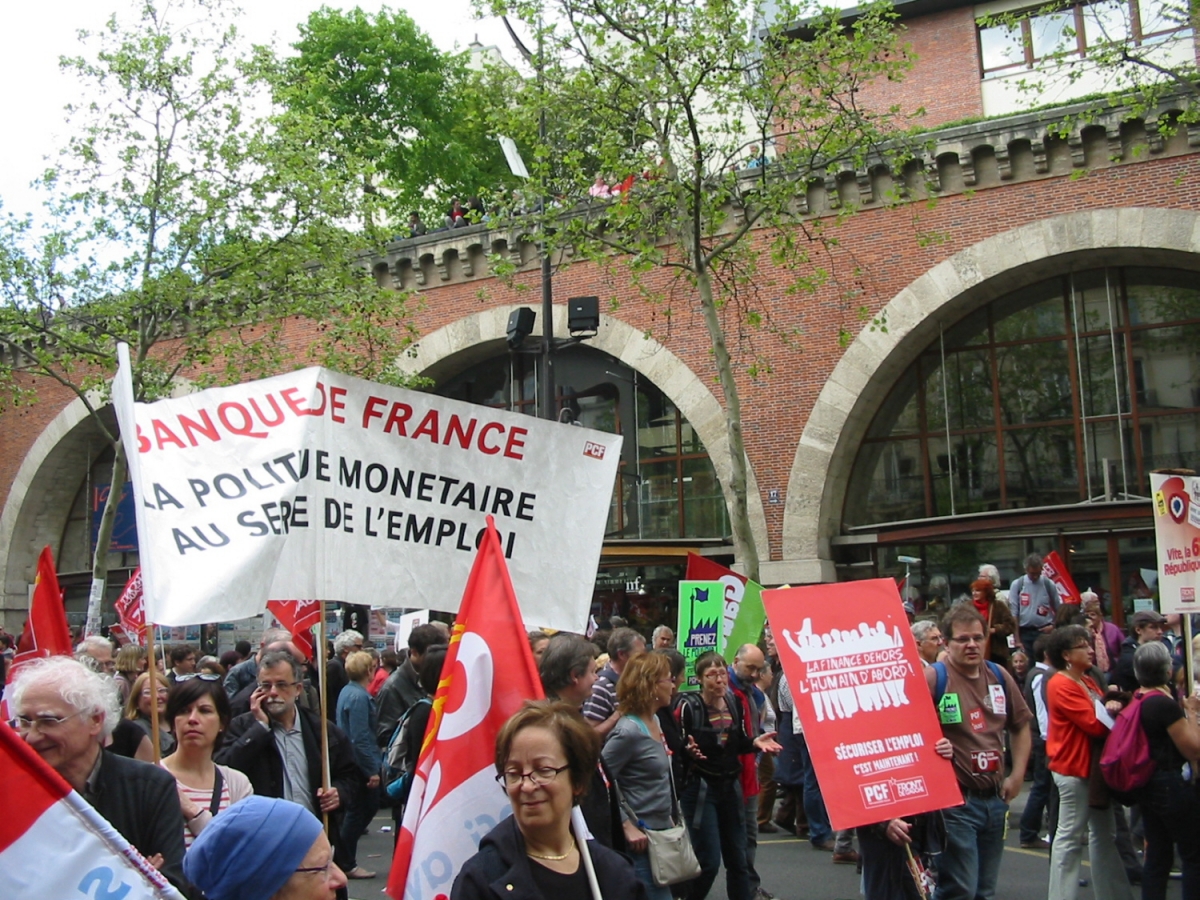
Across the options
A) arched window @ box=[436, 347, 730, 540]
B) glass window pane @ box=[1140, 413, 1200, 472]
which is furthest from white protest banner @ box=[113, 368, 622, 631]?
arched window @ box=[436, 347, 730, 540]

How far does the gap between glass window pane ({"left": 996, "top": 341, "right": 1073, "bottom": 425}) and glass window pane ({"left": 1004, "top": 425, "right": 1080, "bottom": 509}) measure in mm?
249

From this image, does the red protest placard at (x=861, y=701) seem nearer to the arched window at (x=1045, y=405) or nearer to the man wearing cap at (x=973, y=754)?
the man wearing cap at (x=973, y=754)

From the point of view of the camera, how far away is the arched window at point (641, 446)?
2309cm

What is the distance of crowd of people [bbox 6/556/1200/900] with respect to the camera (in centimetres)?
355

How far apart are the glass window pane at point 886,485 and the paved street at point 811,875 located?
35.6 feet

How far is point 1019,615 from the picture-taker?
14586 millimetres

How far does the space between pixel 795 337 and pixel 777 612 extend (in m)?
15.5

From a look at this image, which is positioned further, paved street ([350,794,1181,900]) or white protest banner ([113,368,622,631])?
paved street ([350,794,1181,900])

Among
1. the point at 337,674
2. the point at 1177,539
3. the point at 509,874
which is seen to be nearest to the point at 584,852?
the point at 509,874

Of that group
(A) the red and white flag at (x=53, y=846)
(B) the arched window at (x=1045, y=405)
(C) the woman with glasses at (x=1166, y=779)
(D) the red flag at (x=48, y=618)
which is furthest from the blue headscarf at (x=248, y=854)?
(B) the arched window at (x=1045, y=405)

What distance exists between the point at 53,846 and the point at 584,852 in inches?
64.1

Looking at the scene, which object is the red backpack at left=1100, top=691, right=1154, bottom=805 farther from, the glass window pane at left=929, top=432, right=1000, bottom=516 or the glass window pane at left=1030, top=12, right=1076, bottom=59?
the glass window pane at left=1030, top=12, right=1076, bottom=59

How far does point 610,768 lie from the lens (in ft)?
19.8

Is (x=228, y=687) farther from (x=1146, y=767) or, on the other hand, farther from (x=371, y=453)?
(x=1146, y=767)
